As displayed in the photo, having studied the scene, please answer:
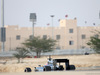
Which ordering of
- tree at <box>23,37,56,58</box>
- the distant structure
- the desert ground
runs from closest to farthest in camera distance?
the desert ground < tree at <box>23,37,56,58</box> < the distant structure

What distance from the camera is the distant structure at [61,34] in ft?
284

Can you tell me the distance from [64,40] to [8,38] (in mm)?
14693

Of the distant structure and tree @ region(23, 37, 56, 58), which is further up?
the distant structure

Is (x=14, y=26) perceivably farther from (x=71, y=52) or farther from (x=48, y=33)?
(x=71, y=52)

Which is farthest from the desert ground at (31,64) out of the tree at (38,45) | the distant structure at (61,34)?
the distant structure at (61,34)

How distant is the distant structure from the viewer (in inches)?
3410

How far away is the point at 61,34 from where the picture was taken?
8781 centimetres

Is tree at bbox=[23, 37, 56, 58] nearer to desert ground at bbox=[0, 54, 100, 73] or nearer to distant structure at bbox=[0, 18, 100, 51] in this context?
desert ground at bbox=[0, 54, 100, 73]

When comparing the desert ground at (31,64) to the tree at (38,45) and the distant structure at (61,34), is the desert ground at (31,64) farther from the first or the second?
the distant structure at (61,34)

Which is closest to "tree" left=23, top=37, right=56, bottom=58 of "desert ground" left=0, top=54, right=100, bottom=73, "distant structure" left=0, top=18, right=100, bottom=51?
"desert ground" left=0, top=54, right=100, bottom=73

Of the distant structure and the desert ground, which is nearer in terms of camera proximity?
the desert ground

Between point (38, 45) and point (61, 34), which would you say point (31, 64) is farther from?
point (61, 34)

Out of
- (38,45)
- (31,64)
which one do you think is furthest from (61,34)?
(31,64)

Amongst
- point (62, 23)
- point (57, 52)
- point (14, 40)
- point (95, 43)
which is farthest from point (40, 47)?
point (62, 23)
